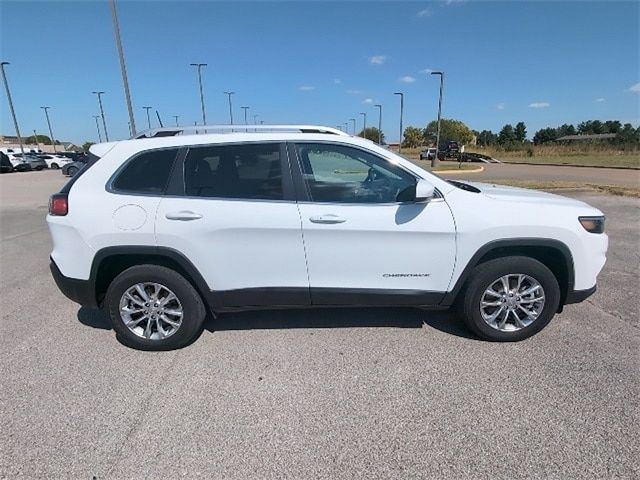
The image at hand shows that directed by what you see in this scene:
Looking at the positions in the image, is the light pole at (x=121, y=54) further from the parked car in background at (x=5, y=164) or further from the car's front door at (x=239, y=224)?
the parked car in background at (x=5, y=164)

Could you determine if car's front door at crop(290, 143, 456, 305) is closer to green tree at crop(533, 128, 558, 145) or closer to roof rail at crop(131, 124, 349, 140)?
roof rail at crop(131, 124, 349, 140)

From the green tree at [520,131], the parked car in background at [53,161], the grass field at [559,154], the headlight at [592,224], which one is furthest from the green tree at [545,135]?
the headlight at [592,224]

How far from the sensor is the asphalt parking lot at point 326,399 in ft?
7.06

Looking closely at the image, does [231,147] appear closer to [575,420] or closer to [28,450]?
[28,450]

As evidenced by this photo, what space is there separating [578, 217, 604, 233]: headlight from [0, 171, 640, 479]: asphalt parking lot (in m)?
0.92

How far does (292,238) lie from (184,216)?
0.84 m

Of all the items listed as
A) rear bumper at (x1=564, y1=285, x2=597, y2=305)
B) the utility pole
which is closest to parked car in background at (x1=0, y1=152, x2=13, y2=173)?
the utility pole

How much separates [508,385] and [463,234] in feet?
3.64

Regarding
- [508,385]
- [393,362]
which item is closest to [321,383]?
[393,362]

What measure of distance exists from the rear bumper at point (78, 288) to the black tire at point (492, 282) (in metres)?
3.00

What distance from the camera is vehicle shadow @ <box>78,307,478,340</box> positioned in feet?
11.9

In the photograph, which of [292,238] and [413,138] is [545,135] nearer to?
[413,138]

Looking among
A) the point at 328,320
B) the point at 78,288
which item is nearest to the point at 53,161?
the point at 78,288

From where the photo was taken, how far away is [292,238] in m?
3.04
